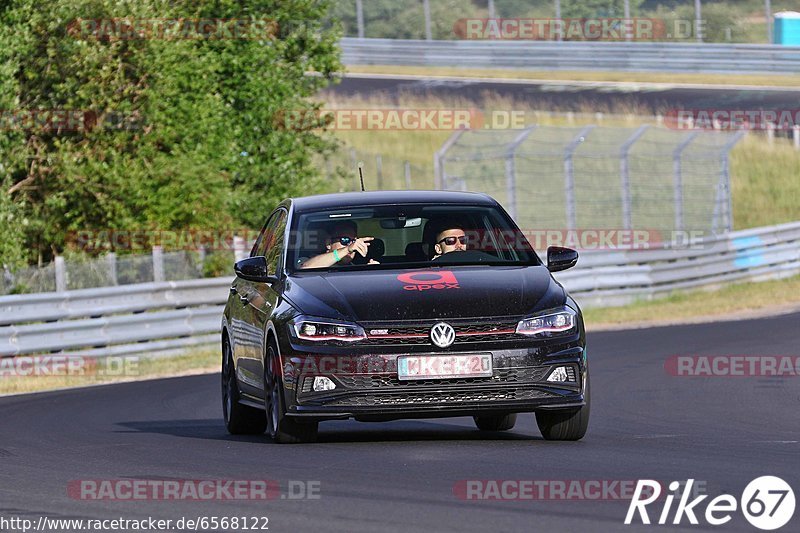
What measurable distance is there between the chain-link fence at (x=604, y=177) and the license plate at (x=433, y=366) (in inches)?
707

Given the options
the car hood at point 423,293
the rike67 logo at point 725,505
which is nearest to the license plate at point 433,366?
the car hood at point 423,293

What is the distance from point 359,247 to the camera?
35.3 ft

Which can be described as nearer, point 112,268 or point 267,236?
point 267,236

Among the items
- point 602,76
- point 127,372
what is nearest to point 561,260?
point 127,372

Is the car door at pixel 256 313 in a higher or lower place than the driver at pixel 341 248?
lower

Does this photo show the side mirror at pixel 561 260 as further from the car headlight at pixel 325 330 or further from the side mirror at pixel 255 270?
the side mirror at pixel 255 270

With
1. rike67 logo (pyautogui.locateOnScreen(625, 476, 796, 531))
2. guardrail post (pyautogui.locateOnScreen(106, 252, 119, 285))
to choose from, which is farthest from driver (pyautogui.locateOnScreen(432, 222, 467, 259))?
guardrail post (pyautogui.locateOnScreen(106, 252, 119, 285))

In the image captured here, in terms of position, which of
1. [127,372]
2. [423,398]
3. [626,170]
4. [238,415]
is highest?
[423,398]

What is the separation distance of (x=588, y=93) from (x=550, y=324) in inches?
1578

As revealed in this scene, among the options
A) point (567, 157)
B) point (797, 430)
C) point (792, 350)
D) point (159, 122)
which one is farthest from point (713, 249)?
point (797, 430)

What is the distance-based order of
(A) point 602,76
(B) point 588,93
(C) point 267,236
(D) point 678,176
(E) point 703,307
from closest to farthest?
(C) point 267,236, (E) point 703,307, (D) point 678,176, (B) point 588,93, (A) point 602,76

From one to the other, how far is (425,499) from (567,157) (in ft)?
70.2

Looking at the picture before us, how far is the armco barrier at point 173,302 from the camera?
1995cm

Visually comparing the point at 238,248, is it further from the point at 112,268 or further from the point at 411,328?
the point at 411,328
